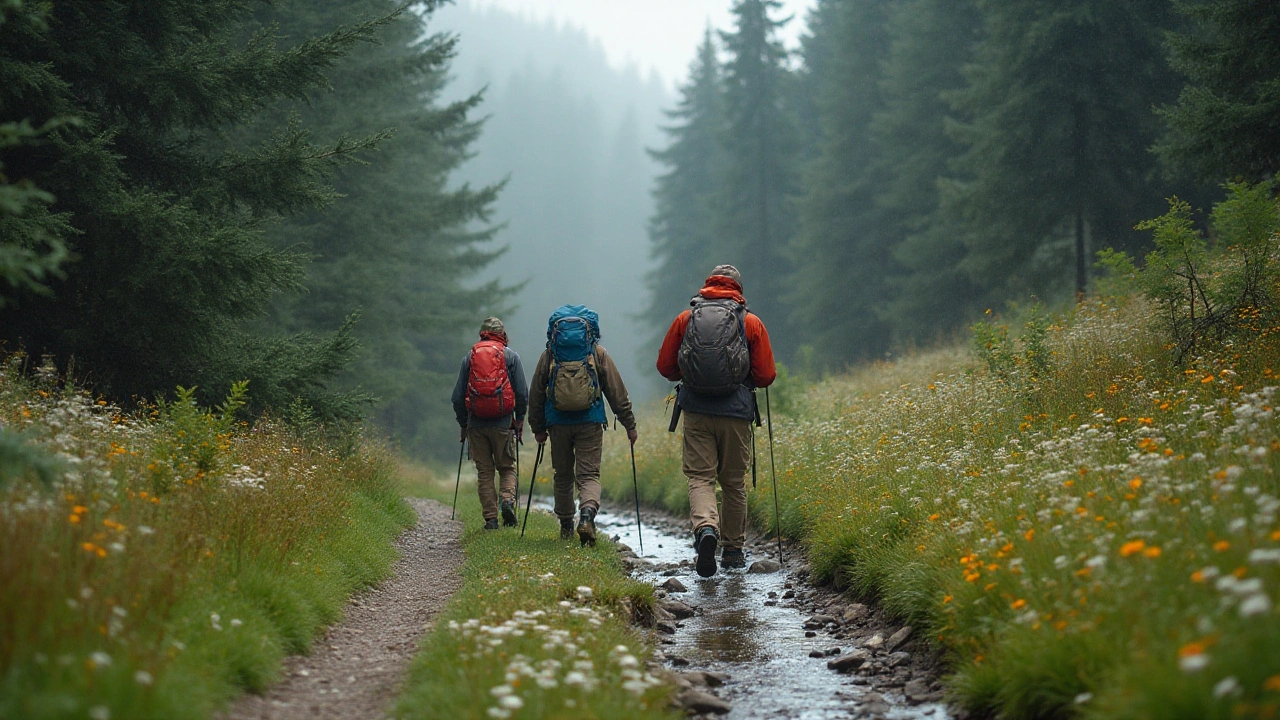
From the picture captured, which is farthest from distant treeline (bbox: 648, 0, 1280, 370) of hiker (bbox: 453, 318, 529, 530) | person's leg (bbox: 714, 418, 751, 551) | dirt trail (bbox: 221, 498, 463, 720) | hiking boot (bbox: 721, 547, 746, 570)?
dirt trail (bbox: 221, 498, 463, 720)

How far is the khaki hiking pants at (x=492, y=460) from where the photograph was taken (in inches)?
385

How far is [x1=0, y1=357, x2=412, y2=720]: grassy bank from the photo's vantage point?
324 cm

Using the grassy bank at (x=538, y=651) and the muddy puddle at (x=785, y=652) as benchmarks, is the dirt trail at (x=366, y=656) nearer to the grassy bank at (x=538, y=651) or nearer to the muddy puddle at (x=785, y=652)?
the grassy bank at (x=538, y=651)

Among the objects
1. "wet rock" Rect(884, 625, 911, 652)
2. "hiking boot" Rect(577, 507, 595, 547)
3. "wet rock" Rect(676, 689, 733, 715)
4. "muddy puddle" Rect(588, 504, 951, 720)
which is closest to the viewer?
"wet rock" Rect(676, 689, 733, 715)

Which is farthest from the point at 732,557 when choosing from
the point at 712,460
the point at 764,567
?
the point at 712,460

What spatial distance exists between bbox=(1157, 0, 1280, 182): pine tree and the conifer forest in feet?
0.15

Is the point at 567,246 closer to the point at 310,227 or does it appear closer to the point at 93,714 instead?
the point at 310,227

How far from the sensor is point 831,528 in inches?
310

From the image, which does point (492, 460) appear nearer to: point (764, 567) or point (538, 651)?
point (764, 567)

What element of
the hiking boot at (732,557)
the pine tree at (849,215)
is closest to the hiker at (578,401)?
the hiking boot at (732,557)

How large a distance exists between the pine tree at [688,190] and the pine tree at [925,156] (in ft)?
49.0

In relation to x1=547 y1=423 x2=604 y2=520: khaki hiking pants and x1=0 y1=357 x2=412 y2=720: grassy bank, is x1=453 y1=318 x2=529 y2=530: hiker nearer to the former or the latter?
x1=547 y1=423 x2=604 y2=520: khaki hiking pants

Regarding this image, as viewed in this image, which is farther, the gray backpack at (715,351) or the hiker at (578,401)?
the hiker at (578,401)

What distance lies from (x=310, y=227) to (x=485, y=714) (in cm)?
1848
